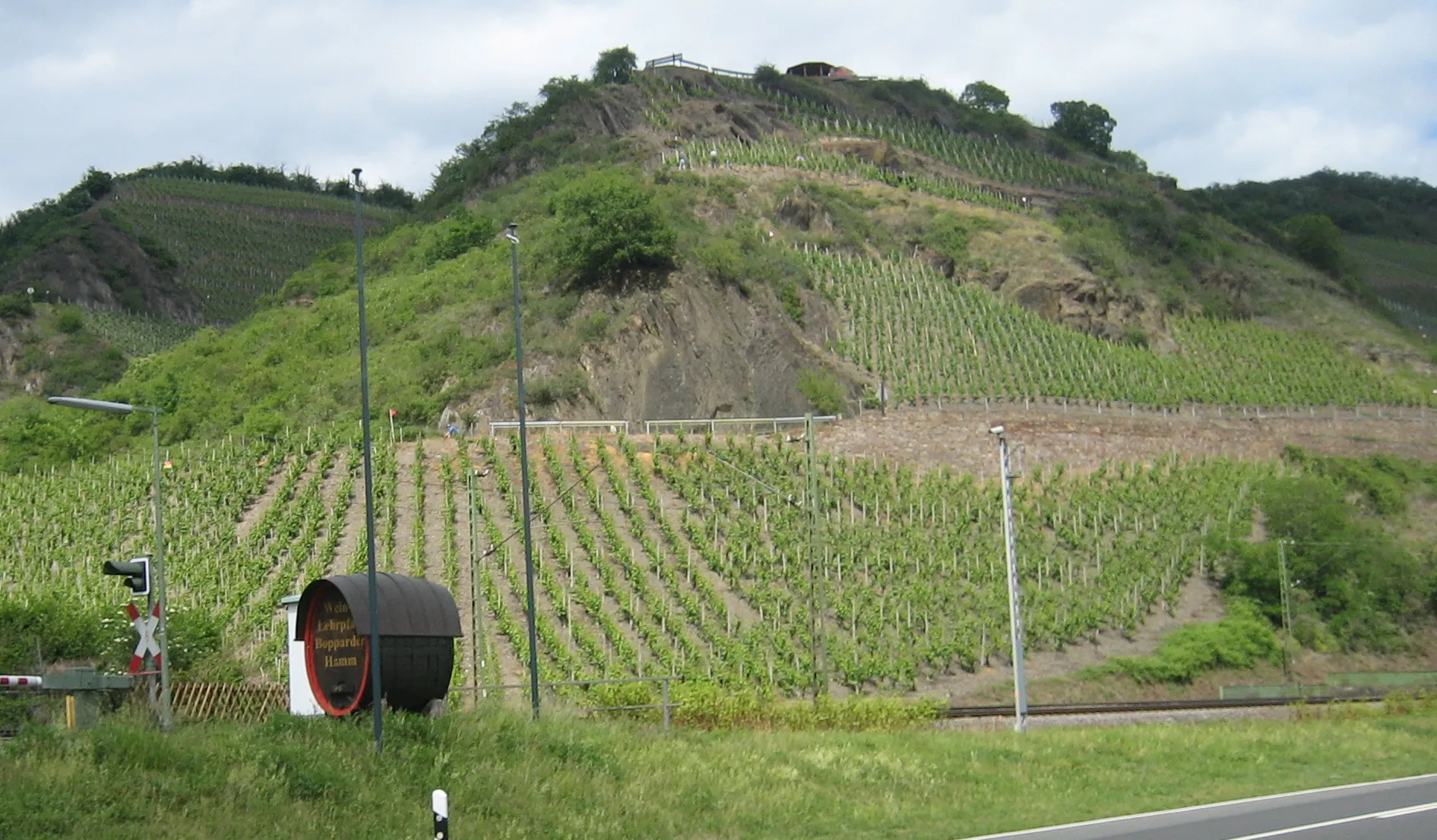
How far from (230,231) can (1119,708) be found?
124974 millimetres

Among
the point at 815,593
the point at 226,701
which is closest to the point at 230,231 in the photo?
the point at 815,593

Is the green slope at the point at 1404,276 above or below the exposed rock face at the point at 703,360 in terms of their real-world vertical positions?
above

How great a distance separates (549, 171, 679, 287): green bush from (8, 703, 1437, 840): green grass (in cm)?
4056

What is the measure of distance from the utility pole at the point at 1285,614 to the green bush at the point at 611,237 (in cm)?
2922

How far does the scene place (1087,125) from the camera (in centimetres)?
14825

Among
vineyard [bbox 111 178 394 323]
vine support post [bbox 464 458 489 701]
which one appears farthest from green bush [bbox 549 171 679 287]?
vineyard [bbox 111 178 394 323]

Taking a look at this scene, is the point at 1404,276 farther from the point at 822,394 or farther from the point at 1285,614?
the point at 1285,614

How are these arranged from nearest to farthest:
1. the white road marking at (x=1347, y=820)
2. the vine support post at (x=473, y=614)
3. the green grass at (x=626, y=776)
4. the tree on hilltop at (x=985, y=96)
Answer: the green grass at (x=626, y=776)
the white road marking at (x=1347, y=820)
the vine support post at (x=473, y=614)
the tree on hilltop at (x=985, y=96)

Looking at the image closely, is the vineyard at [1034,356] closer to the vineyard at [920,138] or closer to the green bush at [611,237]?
the green bush at [611,237]

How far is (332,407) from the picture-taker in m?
63.3

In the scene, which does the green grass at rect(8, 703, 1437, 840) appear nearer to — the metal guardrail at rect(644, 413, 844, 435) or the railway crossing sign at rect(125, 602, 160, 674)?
the railway crossing sign at rect(125, 602, 160, 674)

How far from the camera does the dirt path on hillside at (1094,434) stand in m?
61.8

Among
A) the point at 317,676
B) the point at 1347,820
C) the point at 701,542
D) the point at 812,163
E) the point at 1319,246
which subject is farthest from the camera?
the point at 1319,246

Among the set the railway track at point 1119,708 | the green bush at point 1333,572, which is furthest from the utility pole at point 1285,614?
the railway track at point 1119,708
